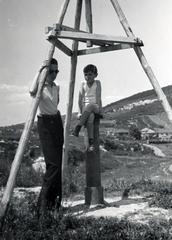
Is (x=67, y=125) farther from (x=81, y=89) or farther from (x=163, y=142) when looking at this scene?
(x=163, y=142)

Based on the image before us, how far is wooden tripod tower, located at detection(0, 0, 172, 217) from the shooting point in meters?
5.74

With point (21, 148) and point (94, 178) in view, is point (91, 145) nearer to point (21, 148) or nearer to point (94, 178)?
point (94, 178)

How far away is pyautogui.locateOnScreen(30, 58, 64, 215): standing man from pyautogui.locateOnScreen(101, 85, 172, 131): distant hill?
136 feet

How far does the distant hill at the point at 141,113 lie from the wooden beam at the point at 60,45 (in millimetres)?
40062

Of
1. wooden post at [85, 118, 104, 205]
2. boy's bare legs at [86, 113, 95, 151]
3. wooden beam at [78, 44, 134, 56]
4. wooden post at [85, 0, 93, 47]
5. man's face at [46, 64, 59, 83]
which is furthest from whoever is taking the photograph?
wooden post at [85, 0, 93, 47]

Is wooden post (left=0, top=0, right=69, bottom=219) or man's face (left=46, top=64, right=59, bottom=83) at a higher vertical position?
man's face (left=46, top=64, right=59, bottom=83)

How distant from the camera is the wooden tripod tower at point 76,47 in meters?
5.74

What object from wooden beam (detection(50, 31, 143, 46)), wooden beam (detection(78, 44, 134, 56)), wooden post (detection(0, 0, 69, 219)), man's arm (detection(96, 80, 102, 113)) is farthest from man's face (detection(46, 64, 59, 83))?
wooden beam (detection(78, 44, 134, 56))

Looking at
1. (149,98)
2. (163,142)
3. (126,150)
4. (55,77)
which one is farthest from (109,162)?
(149,98)

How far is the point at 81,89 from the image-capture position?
22.9ft

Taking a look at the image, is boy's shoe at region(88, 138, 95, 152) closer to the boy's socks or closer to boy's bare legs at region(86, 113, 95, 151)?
boy's bare legs at region(86, 113, 95, 151)

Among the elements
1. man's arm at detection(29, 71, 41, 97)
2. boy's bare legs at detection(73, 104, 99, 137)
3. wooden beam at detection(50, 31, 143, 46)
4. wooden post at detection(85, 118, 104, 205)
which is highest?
wooden beam at detection(50, 31, 143, 46)

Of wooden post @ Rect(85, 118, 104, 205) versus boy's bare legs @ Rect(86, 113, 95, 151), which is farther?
wooden post @ Rect(85, 118, 104, 205)

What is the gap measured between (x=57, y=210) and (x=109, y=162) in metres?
18.0
